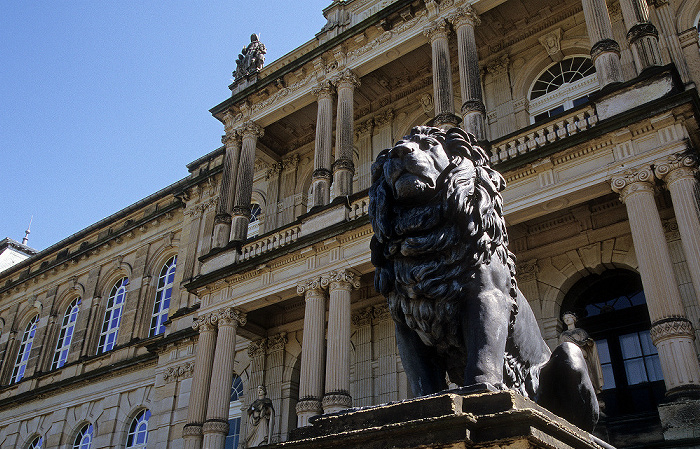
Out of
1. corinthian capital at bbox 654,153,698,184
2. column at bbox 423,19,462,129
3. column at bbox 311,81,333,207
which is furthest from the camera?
column at bbox 311,81,333,207

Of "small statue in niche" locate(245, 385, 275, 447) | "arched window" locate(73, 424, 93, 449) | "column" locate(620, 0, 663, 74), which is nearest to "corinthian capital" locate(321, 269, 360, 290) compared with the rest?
"small statue in niche" locate(245, 385, 275, 447)

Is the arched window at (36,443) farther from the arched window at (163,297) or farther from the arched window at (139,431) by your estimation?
the arched window at (163,297)

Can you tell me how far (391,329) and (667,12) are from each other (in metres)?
9.26

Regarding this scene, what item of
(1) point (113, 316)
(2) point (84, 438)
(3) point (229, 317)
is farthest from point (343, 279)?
(1) point (113, 316)

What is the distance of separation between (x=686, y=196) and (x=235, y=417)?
1278cm

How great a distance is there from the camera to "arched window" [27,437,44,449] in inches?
948

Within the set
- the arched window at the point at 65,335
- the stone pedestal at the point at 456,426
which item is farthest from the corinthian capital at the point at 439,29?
the arched window at the point at 65,335

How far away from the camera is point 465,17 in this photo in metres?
15.0

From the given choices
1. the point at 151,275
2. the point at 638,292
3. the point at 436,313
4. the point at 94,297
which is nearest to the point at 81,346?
the point at 94,297

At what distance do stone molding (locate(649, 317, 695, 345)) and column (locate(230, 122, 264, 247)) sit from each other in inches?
402

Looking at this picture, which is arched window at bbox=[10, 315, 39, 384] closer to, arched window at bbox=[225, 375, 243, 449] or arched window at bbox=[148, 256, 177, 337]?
arched window at bbox=[148, 256, 177, 337]

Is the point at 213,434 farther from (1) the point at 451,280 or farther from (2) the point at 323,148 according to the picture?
(1) the point at 451,280

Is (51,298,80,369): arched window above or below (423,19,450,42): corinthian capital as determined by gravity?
below

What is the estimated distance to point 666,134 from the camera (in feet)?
35.3
